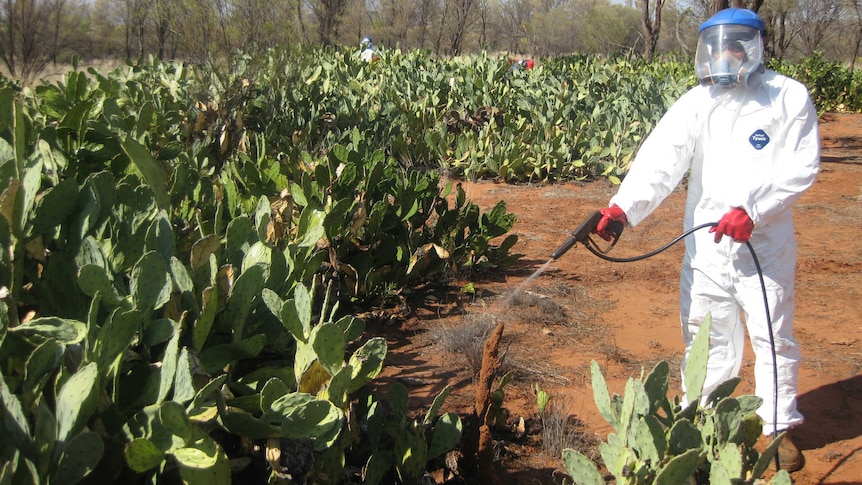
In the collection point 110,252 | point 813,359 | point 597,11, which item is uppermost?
point 597,11

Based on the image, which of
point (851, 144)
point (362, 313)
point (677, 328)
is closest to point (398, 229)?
point (362, 313)

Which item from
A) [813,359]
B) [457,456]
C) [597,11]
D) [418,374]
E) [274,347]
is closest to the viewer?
[274,347]

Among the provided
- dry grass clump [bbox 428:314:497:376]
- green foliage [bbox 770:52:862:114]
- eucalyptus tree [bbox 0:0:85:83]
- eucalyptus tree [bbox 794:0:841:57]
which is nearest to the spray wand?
dry grass clump [bbox 428:314:497:376]

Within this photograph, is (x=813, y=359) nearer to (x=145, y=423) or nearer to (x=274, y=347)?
(x=274, y=347)

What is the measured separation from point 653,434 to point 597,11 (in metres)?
50.6

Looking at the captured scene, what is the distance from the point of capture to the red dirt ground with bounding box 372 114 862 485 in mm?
3516

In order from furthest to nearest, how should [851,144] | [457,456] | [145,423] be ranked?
[851,144] → [457,456] → [145,423]

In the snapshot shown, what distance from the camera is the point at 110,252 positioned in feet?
8.27

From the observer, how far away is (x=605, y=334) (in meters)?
4.62

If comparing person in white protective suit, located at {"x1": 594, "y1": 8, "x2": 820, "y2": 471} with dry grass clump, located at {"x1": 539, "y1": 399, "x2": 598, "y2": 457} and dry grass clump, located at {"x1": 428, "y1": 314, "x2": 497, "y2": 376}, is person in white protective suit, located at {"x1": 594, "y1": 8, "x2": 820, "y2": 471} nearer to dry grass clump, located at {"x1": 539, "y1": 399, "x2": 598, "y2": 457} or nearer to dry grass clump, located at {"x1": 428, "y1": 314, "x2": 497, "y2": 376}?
dry grass clump, located at {"x1": 539, "y1": 399, "x2": 598, "y2": 457}

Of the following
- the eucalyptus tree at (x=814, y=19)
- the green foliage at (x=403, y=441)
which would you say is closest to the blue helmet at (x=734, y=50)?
the green foliage at (x=403, y=441)

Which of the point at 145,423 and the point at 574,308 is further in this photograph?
the point at 574,308

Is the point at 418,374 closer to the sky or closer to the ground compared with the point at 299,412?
closer to the ground

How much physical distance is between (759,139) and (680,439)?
1.45 m
